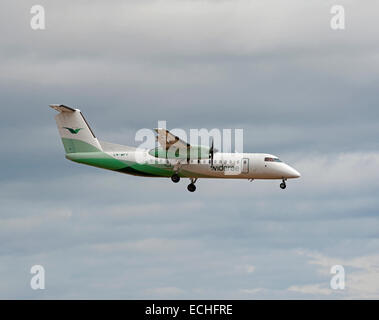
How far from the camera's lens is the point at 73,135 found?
49656mm

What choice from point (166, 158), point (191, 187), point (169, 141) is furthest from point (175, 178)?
point (169, 141)

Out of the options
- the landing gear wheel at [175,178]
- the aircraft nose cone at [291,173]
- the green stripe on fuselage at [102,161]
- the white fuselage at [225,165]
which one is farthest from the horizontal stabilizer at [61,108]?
the aircraft nose cone at [291,173]

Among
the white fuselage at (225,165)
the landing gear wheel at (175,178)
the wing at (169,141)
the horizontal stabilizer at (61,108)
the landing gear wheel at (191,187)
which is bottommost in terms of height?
the landing gear wheel at (191,187)

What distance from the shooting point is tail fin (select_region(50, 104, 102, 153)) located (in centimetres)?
4962

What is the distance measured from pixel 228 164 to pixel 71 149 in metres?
13.7

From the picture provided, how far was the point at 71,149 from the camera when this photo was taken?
163 feet

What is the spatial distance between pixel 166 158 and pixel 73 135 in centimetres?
872

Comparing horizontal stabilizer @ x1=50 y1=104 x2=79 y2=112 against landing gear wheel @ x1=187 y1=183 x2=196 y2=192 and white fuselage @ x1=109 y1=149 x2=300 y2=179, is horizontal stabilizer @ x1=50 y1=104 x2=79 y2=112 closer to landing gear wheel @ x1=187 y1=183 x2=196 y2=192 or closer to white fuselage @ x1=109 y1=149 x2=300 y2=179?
white fuselage @ x1=109 y1=149 x2=300 y2=179

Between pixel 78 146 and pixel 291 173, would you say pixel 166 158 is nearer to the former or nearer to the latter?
pixel 78 146

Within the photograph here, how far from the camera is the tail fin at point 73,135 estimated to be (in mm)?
49625

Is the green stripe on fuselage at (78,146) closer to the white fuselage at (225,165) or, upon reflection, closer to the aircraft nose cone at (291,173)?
the white fuselage at (225,165)
